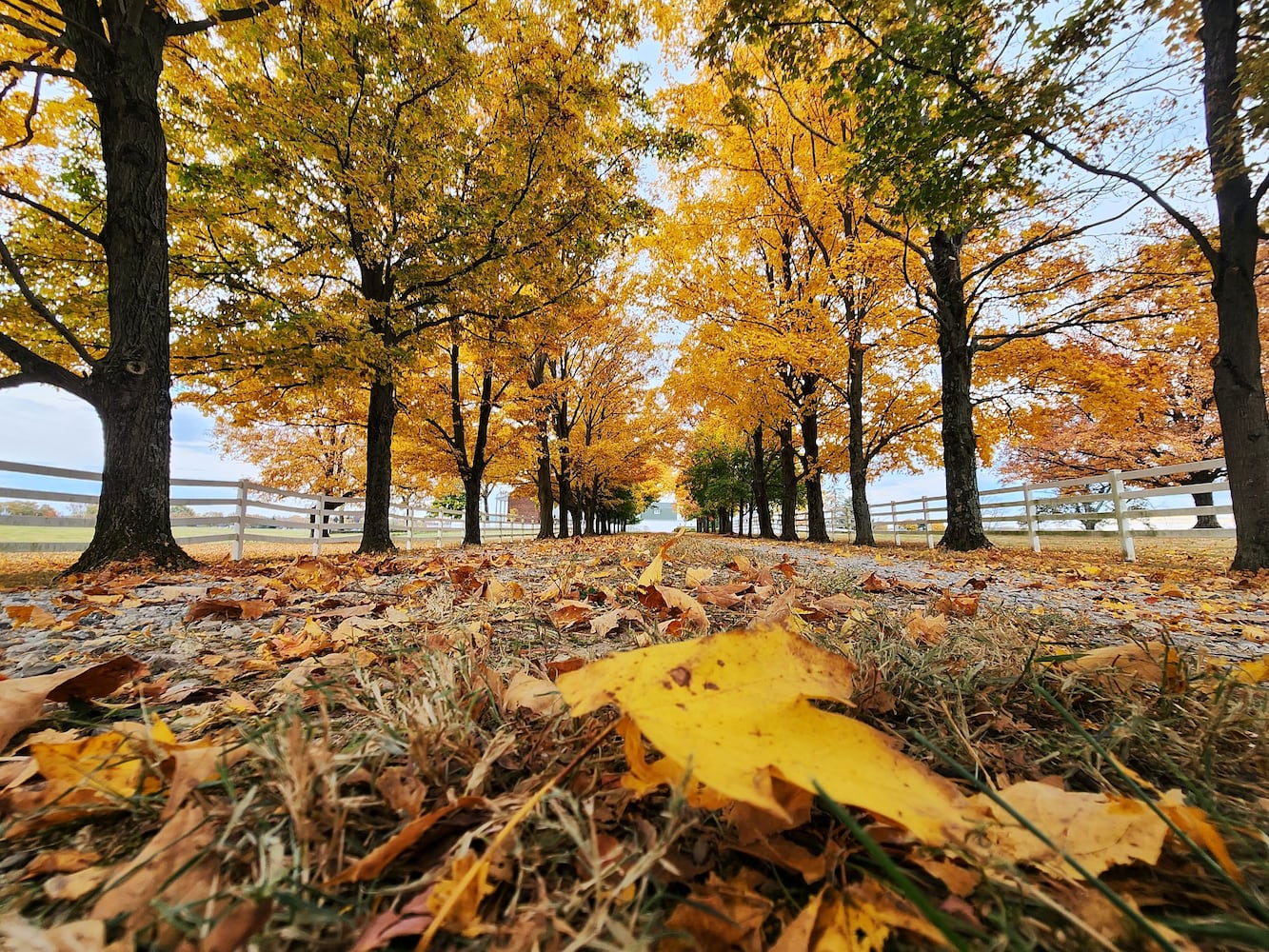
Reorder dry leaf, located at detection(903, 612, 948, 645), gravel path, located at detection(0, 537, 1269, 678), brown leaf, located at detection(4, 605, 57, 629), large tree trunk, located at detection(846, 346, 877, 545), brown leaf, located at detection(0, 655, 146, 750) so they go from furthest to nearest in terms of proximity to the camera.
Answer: large tree trunk, located at detection(846, 346, 877, 545) < brown leaf, located at detection(4, 605, 57, 629) < gravel path, located at detection(0, 537, 1269, 678) < dry leaf, located at detection(903, 612, 948, 645) < brown leaf, located at detection(0, 655, 146, 750)

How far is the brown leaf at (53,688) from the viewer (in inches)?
31.5

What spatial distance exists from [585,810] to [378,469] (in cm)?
878

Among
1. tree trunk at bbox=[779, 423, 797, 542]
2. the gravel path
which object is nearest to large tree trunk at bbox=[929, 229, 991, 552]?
the gravel path

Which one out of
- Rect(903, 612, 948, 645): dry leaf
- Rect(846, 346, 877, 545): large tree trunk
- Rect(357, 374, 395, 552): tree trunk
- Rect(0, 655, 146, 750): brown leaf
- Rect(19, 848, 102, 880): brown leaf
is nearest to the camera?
Rect(19, 848, 102, 880): brown leaf

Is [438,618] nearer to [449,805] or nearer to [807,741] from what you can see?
[449,805]

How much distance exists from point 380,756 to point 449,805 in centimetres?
18

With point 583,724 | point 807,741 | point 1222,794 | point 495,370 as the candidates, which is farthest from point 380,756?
point 495,370

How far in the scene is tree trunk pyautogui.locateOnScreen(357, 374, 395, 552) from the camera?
317 inches

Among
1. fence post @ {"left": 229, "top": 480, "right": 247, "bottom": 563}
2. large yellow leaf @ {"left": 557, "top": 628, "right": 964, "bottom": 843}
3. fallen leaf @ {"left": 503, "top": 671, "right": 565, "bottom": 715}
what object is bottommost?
fallen leaf @ {"left": 503, "top": 671, "right": 565, "bottom": 715}

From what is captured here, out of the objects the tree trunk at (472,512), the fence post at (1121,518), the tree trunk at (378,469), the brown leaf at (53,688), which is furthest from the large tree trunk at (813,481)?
the brown leaf at (53,688)

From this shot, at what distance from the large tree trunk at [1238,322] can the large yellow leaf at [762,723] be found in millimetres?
6702

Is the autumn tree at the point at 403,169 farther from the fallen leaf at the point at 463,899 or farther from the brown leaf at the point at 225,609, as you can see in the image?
the fallen leaf at the point at 463,899

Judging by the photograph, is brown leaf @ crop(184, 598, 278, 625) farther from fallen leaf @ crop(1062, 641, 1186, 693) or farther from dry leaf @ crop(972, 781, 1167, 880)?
fallen leaf @ crop(1062, 641, 1186, 693)

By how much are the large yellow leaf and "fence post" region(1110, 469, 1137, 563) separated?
855 centimetres
